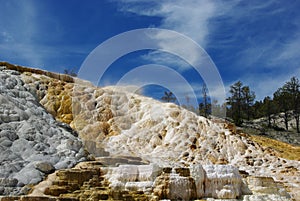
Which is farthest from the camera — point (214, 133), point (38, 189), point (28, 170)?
point (214, 133)

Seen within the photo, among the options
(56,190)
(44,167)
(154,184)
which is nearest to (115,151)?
(44,167)

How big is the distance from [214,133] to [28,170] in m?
7.73

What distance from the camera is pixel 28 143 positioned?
40.9 ft

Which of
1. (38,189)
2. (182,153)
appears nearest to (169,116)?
(182,153)

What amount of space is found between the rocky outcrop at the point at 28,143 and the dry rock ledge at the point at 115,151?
0.03 meters

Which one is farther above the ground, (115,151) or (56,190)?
(115,151)

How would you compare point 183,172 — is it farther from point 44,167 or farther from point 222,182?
point 44,167

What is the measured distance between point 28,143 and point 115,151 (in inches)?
136

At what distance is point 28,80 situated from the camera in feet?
57.4

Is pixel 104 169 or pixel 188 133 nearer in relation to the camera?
pixel 104 169

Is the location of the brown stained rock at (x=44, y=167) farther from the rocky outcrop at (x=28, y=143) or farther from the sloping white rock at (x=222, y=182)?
the sloping white rock at (x=222, y=182)

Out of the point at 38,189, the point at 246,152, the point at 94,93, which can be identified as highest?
the point at 94,93

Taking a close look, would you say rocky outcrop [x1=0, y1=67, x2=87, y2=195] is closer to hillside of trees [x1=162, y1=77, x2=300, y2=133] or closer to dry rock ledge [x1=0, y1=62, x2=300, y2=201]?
dry rock ledge [x1=0, y1=62, x2=300, y2=201]

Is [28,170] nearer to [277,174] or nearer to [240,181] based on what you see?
[240,181]
